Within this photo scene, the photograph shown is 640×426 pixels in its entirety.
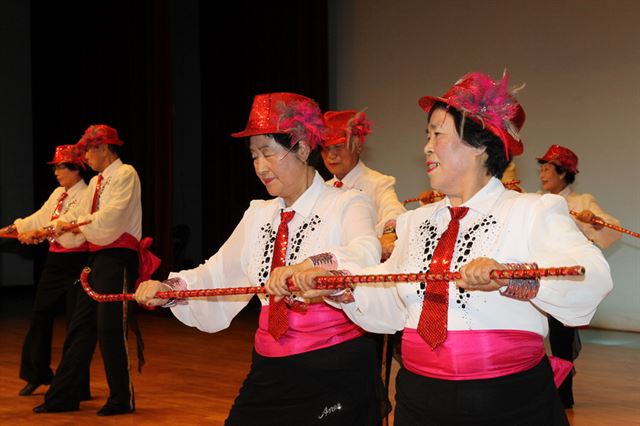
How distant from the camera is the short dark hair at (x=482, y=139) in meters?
2.39

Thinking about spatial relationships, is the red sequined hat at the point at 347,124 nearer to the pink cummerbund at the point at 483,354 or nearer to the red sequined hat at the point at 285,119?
the red sequined hat at the point at 285,119

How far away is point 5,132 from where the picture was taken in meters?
13.0

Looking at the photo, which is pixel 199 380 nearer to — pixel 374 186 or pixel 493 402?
pixel 374 186

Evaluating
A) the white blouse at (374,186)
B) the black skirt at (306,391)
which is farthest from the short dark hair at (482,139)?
the white blouse at (374,186)

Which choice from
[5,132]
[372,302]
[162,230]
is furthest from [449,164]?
[5,132]

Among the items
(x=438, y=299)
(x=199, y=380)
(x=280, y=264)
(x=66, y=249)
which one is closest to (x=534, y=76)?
(x=199, y=380)

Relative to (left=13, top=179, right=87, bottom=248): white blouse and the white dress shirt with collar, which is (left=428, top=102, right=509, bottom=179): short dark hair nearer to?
the white dress shirt with collar

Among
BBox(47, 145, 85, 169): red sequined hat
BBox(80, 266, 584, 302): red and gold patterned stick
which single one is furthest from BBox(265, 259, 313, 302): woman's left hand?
BBox(47, 145, 85, 169): red sequined hat

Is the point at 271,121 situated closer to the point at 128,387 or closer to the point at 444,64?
the point at 128,387

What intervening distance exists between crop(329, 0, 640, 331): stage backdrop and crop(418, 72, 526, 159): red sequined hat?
20.2 ft

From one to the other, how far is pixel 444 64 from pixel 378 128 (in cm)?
96

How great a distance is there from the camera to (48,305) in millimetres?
5902

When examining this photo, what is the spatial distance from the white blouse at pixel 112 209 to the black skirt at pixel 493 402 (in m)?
3.46

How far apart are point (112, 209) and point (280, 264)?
2.75 meters
